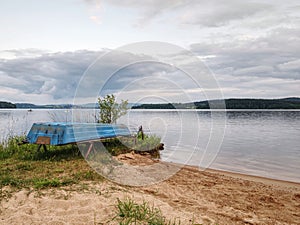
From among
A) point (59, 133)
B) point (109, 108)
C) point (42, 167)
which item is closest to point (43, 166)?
point (42, 167)

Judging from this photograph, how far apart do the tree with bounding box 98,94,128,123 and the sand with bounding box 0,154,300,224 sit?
656cm

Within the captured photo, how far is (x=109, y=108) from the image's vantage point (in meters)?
12.5

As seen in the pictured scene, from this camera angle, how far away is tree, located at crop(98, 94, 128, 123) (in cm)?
A: 1243

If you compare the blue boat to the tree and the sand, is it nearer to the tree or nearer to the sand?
the sand

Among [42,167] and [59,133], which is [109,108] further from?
[42,167]

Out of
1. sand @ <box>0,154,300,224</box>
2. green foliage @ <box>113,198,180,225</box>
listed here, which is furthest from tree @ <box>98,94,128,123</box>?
green foliage @ <box>113,198,180,225</box>

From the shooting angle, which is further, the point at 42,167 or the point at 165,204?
the point at 42,167

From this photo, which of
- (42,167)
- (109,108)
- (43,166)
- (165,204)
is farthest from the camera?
(109,108)

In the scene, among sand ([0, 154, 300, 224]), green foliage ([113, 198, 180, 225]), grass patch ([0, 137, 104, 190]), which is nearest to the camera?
green foliage ([113, 198, 180, 225])

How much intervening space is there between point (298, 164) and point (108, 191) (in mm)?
10263

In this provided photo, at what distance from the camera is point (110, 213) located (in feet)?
12.9

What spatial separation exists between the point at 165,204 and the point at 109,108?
832 cm

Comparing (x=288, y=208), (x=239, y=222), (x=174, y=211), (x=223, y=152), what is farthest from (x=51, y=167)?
(x=223, y=152)

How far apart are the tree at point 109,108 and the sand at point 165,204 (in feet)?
21.5
